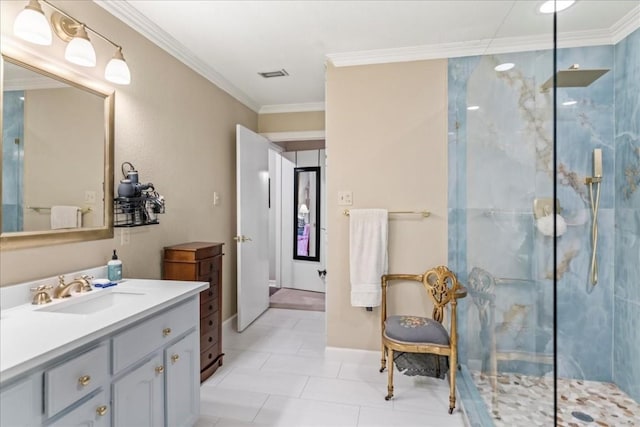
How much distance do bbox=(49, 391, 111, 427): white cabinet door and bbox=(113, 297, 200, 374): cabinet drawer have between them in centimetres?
10

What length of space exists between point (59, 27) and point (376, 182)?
2.11 m

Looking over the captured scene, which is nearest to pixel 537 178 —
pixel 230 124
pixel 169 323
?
pixel 169 323

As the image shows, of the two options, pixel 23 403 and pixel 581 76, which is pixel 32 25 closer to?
pixel 23 403

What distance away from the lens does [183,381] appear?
5.36 feet

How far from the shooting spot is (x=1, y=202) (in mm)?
1356

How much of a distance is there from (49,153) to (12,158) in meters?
0.17

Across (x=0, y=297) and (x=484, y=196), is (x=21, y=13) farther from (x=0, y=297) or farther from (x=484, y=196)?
(x=484, y=196)

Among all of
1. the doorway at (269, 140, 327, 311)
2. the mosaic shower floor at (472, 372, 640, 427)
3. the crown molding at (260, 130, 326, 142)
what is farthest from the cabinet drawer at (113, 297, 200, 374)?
the doorway at (269, 140, 327, 311)

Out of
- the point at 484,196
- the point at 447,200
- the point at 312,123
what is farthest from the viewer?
the point at 312,123

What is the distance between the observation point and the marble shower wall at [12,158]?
4.49 feet

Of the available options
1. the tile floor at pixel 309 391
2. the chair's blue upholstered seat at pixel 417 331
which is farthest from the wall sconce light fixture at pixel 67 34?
the chair's blue upholstered seat at pixel 417 331

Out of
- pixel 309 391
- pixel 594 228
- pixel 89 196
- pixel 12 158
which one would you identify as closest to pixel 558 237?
pixel 594 228

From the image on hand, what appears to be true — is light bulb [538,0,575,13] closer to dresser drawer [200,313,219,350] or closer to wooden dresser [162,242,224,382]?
wooden dresser [162,242,224,382]

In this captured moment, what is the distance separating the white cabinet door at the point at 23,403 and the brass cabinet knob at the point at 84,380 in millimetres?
128
